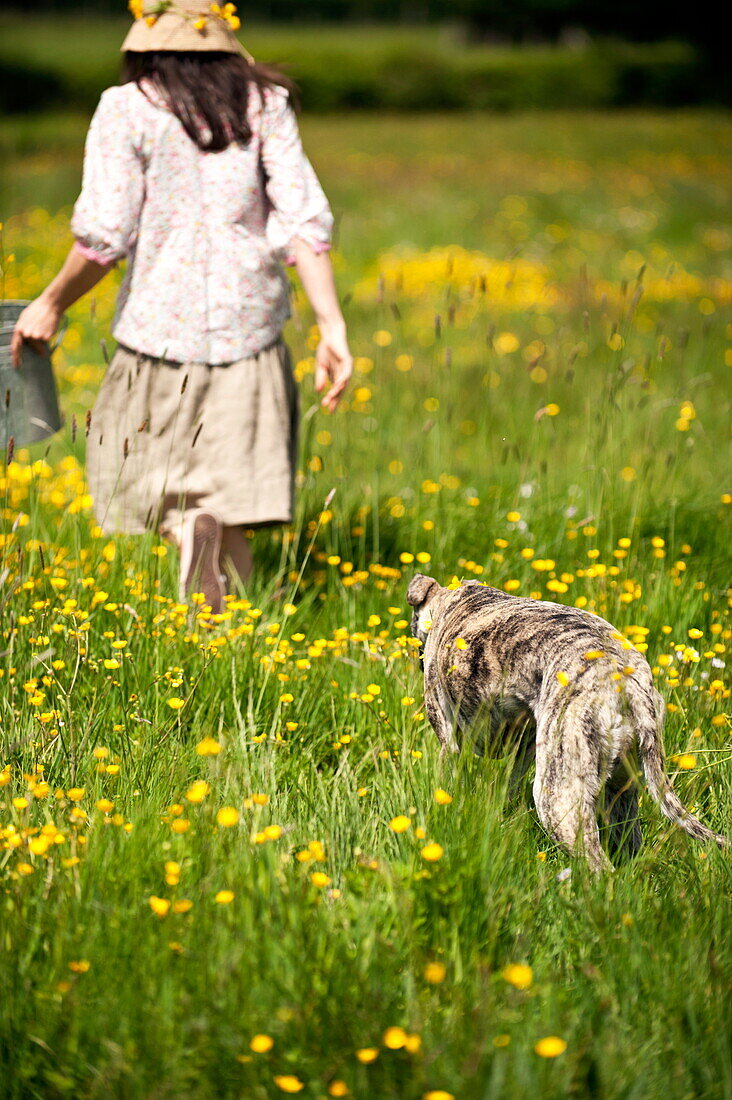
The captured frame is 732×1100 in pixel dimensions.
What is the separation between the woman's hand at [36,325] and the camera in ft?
9.84

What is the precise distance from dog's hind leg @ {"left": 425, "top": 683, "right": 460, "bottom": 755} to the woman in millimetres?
1057

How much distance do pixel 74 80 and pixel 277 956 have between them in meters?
38.8

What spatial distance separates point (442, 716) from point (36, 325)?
1.74 meters

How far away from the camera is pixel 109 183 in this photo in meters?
3.03

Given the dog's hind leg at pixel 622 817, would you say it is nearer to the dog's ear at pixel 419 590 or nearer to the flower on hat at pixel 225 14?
the dog's ear at pixel 419 590

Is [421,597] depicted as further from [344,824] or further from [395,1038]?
[395,1038]

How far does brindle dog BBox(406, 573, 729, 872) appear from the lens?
183 centimetres

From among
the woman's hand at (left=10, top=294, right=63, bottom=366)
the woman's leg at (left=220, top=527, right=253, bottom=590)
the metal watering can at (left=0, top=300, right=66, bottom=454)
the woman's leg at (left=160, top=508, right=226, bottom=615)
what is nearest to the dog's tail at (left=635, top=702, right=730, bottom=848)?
the woman's leg at (left=160, top=508, right=226, bottom=615)

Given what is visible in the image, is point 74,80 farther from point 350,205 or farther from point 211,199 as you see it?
point 211,199

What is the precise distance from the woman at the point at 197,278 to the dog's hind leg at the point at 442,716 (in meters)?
1.06

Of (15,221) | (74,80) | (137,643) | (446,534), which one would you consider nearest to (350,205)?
(15,221)

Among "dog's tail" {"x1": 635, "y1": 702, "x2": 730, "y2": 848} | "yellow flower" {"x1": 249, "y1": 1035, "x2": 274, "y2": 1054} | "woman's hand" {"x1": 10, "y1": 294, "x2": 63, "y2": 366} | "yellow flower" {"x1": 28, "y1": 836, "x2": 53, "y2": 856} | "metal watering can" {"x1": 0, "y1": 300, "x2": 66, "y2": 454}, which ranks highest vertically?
"woman's hand" {"x1": 10, "y1": 294, "x2": 63, "y2": 366}

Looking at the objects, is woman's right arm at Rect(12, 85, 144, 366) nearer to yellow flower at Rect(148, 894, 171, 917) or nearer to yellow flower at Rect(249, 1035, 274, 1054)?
yellow flower at Rect(148, 894, 171, 917)

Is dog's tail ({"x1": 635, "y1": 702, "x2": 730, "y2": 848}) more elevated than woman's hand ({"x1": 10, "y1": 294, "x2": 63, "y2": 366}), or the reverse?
woman's hand ({"x1": 10, "y1": 294, "x2": 63, "y2": 366})
